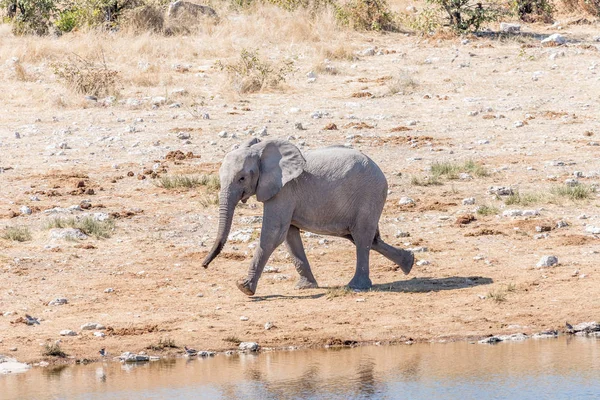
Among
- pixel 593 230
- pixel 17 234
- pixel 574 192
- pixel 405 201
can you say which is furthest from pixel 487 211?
pixel 17 234

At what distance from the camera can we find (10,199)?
15.9 metres

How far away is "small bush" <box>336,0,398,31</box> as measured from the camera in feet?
87.1

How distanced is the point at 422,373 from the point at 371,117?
10767mm

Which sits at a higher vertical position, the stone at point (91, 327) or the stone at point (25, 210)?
the stone at point (91, 327)

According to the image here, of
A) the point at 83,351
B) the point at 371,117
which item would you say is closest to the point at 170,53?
the point at 371,117

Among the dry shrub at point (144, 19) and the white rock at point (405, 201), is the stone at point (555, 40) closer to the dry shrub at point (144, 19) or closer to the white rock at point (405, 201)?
the dry shrub at point (144, 19)

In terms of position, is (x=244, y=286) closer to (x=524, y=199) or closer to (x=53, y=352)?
(x=53, y=352)

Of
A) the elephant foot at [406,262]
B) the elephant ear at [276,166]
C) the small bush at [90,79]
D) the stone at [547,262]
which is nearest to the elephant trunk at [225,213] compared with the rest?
the elephant ear at [276,166]

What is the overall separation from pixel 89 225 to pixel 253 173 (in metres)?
3.64

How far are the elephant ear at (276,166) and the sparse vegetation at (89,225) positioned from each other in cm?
334

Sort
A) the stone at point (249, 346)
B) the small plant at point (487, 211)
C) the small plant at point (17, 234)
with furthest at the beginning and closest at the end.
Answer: the small plant at point (487, 211)
the small plant at point (17, 234)
the stone at point (249, 346)

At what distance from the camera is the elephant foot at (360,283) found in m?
11.7

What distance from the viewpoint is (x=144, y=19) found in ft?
87.0

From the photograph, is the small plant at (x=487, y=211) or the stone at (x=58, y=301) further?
the small plant at (x=487, y=211)
